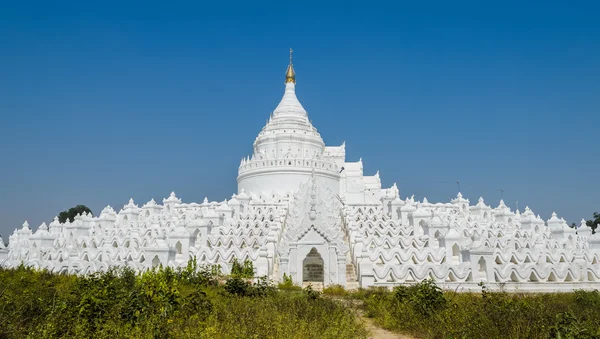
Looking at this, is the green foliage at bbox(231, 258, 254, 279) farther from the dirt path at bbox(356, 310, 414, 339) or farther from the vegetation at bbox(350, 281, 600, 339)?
the dirt path at bbox(356, 310, 414, 339)

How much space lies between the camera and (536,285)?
19.9 meters

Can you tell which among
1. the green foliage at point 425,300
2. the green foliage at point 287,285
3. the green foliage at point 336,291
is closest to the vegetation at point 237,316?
the green foliage at point 425,300

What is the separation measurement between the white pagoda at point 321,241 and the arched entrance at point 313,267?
0.16ft

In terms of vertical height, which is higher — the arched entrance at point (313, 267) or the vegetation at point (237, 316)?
the arched entrance at point (313, 267)

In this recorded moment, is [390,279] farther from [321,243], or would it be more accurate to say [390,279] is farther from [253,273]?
[253,273]

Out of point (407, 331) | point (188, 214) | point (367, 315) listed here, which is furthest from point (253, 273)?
point (188, 214)

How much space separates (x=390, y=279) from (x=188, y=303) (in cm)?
1132

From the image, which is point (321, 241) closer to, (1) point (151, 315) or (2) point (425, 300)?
(2) point (425, 300)

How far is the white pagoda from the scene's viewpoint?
19781 mm

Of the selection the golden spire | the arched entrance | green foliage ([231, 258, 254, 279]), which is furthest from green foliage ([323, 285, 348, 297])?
the golden spire

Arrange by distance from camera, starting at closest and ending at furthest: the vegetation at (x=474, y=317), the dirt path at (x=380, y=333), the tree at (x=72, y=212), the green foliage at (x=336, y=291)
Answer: the vegetation at (x=474, y=317)
the dirt path at (x=380, y=333)
the green foliage at (x=336, y=291)
the tree at (x=72, y=212)

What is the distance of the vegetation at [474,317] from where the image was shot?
27.5 feet

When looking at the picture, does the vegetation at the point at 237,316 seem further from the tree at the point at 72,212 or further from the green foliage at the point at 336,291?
the tree at the point at 72,212

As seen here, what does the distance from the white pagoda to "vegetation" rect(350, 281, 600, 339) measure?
16.9ft
